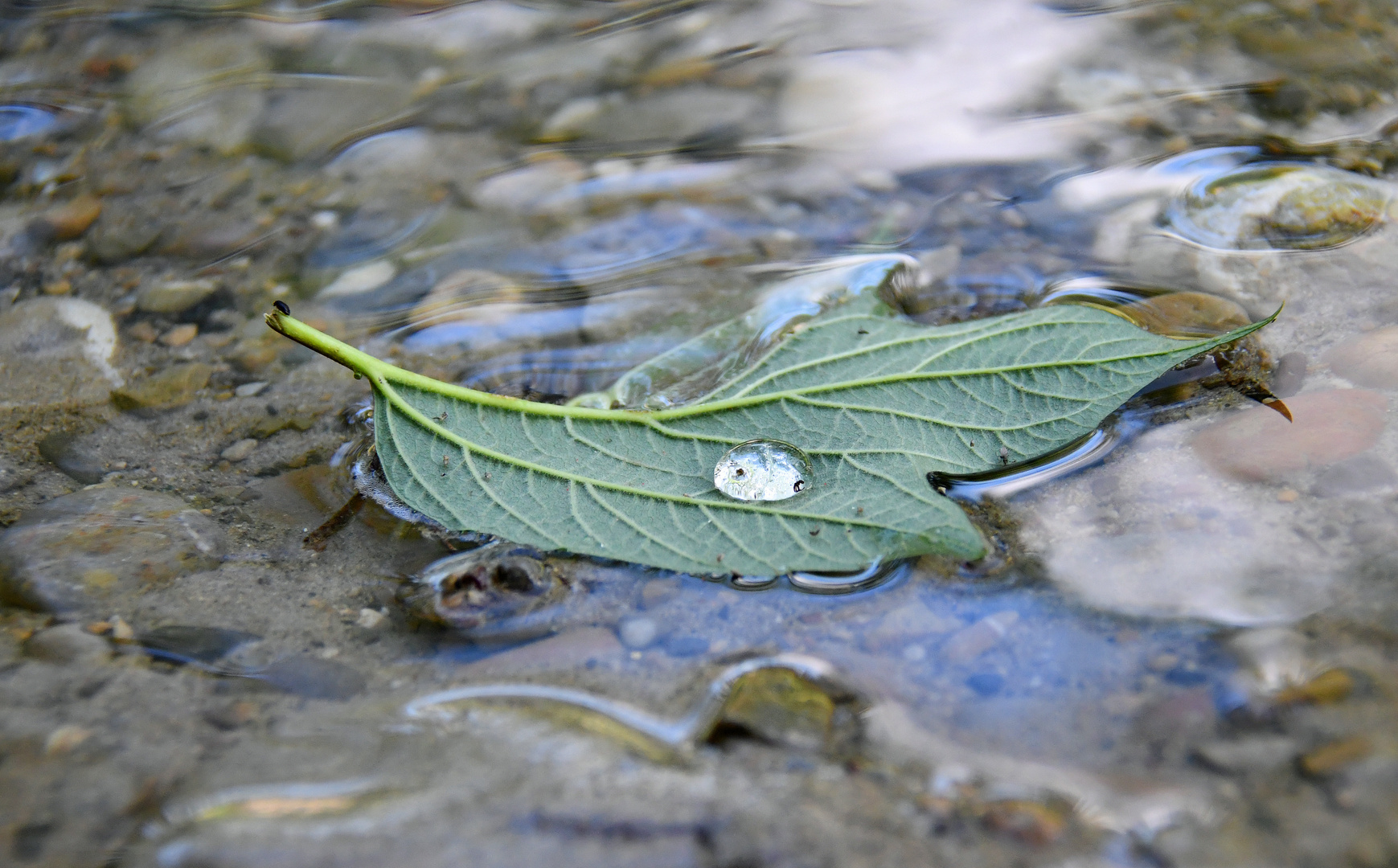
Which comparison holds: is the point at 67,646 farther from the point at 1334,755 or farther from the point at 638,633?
the point at 1334,755

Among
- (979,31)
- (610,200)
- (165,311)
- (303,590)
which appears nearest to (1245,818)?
(303,590)

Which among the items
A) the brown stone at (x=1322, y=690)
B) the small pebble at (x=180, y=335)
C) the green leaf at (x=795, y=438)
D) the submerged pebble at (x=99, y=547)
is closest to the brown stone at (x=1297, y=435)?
the green leaf at (x=795, y=438)

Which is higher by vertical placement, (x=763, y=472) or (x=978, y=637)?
(x=763, y=472)

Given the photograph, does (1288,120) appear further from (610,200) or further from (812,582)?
(812,582)

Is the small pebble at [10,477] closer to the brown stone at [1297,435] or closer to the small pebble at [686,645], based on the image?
the small pebble at [686,645]

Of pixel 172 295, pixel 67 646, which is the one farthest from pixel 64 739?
pixel 172 295

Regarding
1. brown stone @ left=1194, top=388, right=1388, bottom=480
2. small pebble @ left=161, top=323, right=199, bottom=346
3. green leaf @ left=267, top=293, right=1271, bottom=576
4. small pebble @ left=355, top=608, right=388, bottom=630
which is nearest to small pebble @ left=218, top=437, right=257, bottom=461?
green leaf @ left=267, top=293, right=1271, bottom=576
